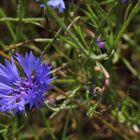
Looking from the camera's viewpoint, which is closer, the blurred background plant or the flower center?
the flower center

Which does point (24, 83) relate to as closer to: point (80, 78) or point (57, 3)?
point (57, 3)

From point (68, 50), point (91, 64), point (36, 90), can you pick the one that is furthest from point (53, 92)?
point (36, 90)

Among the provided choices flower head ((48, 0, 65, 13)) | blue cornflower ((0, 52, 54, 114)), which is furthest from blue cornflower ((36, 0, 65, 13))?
blue cornflower ((0, 52, 54, 114))

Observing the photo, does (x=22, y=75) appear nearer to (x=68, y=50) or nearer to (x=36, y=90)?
(x=36, y=90)

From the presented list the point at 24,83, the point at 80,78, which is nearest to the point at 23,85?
the point at 24,83

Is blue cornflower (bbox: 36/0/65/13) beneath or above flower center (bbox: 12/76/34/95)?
above

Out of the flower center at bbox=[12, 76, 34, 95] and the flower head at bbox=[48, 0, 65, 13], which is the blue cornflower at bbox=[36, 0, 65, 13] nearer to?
the flower head at bbox=[48, 0, 65, 13]
